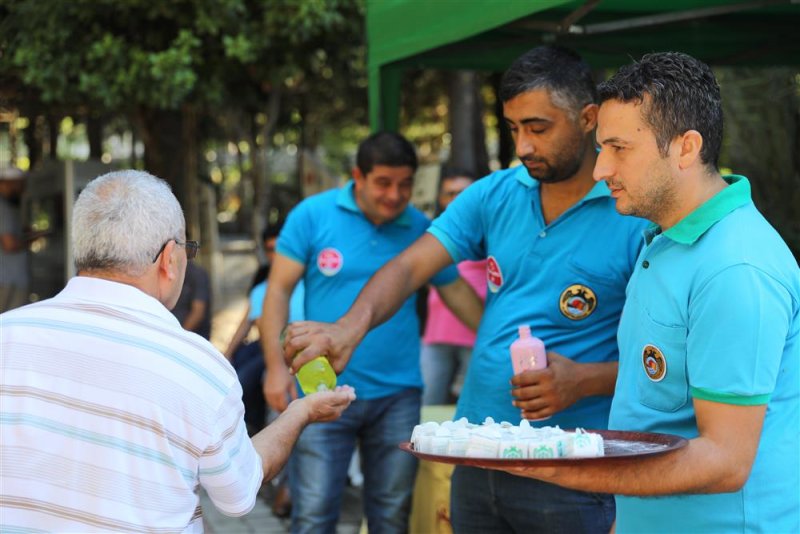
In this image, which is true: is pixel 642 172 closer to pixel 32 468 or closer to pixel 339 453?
pixel 32 468

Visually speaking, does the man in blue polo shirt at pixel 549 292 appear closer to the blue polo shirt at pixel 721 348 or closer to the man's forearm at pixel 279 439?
the man's forearm at pixel 279 439

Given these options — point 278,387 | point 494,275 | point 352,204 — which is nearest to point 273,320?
point 278,387

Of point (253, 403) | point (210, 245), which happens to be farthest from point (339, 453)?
point (210, 245)

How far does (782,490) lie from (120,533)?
4.52 ft

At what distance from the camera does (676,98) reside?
2160 mm

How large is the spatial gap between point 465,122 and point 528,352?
6075 mm

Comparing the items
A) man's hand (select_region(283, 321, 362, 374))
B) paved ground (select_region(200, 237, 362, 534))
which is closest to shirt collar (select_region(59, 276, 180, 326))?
man's hand (select_region(283, 321, 362, 374))

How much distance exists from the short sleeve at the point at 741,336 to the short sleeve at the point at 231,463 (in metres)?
0.98

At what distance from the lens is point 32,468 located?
85.2 inches

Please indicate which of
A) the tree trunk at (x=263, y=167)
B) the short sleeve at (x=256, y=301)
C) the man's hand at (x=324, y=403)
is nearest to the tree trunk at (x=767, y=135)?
the short sleeve at (x=256, y=301)

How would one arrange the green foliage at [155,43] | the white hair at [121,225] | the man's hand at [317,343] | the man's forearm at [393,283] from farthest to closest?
the green foliage at [155,43] < the man's forearm at [393,283] < the man's hand at [317,343] < the white hair at [121,225]

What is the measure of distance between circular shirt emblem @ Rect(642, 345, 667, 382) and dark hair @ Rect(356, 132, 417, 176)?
7.61 feet

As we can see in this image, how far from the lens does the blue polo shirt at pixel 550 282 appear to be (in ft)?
9.98

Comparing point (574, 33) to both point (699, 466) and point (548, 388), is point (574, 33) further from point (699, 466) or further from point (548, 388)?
point (699, 466)
